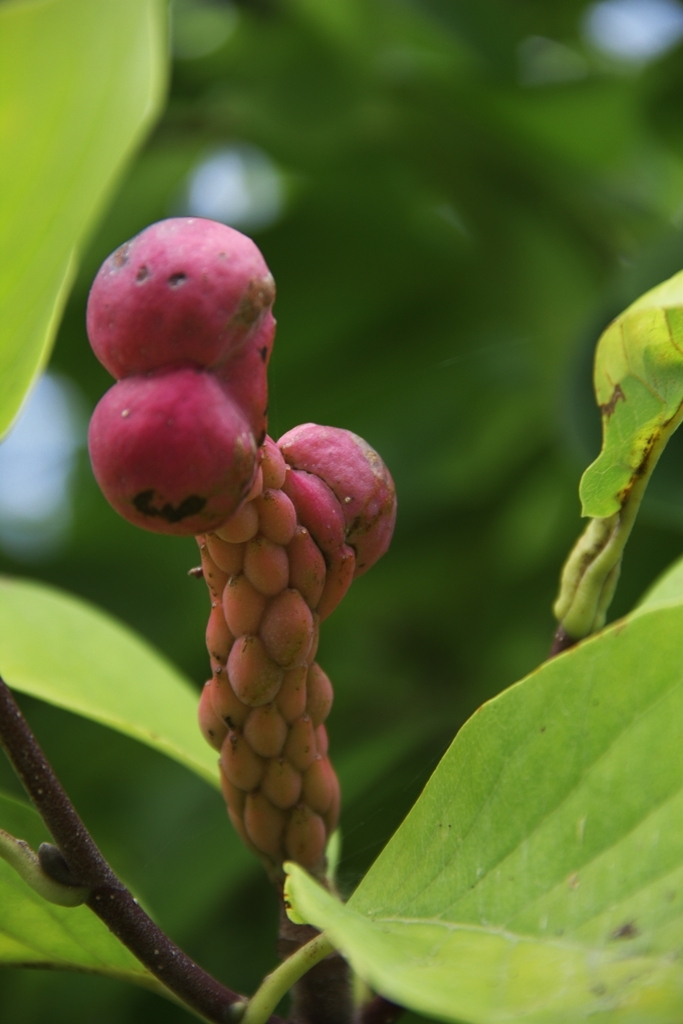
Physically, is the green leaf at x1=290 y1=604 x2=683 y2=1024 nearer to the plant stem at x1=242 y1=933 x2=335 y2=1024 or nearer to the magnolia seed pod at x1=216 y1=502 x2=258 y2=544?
the plant stem at x1=242 y1=933 x2=335 y2=1024

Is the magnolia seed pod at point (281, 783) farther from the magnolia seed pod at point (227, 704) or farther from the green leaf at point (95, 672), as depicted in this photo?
the green leaf at point (95, 672)

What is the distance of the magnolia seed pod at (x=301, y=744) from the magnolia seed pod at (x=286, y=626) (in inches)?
2.4

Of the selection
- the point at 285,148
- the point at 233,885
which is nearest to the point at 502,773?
the point at 233,885

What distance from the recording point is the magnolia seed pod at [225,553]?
0.51m

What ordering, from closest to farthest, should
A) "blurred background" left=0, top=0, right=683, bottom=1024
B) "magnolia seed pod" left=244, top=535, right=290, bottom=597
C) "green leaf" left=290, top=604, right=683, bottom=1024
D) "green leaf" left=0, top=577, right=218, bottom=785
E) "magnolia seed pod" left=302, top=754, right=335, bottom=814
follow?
"green leaf" left=290, top=604, right=683, bottom=1024
"magnolia seed pod" left=244, top=535, right=290, bottom=597
"magnolia seed pod" left=302, top=754, right=335, bottom=814
"green leaf" left=0, top=577, right=218, bottom=785
"blurred background" left=0, top=0, right=683, bottom=1024

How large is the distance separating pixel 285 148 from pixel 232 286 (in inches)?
51.8

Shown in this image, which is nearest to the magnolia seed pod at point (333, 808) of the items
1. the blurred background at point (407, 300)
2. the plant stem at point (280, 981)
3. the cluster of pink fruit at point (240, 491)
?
the cluster of pink fruit at point (240, 491)

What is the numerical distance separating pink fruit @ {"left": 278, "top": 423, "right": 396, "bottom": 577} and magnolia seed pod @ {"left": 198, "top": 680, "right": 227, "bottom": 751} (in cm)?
11

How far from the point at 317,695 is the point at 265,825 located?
0.08m

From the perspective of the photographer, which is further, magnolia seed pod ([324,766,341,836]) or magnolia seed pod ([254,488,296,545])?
magnolia seed pod ([324,766,341,836])

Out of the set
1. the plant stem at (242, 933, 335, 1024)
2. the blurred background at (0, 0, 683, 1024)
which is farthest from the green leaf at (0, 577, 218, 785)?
the blurred background at (0, 0, 683, 1024)

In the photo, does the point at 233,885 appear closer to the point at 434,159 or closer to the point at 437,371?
the point at 437,371

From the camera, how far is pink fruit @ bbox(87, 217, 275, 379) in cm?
41

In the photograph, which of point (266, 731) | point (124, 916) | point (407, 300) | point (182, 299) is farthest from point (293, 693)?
point (407, 300)
